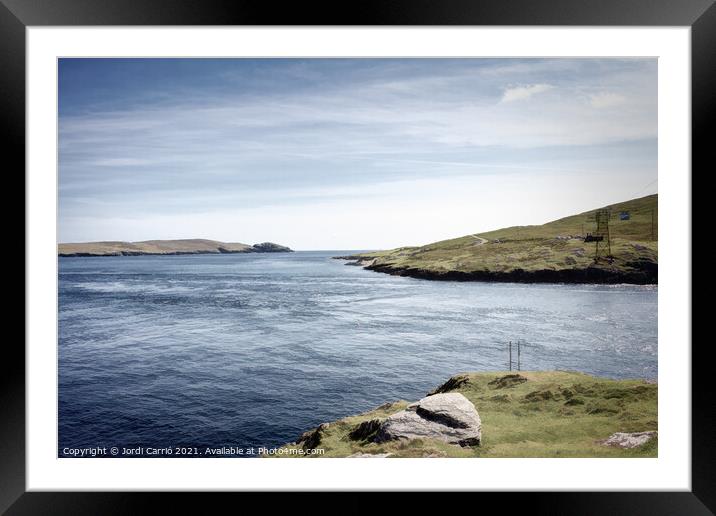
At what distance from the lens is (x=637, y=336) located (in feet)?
35.7

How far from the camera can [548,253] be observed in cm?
1587

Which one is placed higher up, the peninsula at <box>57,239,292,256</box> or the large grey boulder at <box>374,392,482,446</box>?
the peninsula at <box>57,239,292,256</box>

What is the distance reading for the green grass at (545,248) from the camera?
11.3m

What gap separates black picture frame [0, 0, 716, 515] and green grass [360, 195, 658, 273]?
18.1ft

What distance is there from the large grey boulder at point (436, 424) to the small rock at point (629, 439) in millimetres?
2195

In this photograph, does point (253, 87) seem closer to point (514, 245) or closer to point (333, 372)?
point (333, 372)

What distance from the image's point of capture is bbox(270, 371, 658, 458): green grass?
19.3 ft

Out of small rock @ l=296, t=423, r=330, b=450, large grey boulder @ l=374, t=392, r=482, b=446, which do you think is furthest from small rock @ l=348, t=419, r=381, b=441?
small rock @ l=296, t=423, r=330, b=450

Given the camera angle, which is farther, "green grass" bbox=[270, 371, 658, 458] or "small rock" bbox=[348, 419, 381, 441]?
"small rock" bbox=[348, 419, 381, 441]

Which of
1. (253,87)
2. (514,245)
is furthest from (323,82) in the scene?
(514,245)

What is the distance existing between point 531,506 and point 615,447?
102 inches

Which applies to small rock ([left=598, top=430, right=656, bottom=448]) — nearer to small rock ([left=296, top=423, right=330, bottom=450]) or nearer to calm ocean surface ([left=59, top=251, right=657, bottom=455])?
calm ocean surface ([left=59, top=251, right=657, bottom=455])

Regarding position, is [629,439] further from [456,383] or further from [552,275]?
[552,275]

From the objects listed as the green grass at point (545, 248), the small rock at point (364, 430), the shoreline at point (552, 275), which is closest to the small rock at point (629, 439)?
the small rock at point (364, 430)
